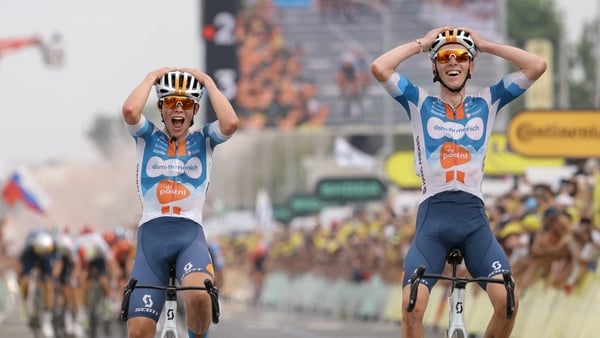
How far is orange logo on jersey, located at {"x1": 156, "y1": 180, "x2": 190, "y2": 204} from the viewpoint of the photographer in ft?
47.5

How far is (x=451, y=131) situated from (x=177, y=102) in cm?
208

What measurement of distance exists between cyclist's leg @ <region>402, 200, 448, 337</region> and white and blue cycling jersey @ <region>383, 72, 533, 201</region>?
21 cm

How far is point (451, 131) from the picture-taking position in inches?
553

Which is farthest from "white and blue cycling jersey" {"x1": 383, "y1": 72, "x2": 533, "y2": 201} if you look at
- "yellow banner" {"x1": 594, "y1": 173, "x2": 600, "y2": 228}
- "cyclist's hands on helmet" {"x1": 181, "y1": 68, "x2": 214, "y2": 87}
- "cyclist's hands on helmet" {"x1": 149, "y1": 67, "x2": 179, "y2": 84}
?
"yellow banner" {"x1": 594, "y1": 173, "x2": 600, "y2": 228}

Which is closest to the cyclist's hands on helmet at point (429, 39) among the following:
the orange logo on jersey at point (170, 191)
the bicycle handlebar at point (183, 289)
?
the orange logo on jersey at point (170, 191)

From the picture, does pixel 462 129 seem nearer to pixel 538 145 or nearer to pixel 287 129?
pixel 538 145

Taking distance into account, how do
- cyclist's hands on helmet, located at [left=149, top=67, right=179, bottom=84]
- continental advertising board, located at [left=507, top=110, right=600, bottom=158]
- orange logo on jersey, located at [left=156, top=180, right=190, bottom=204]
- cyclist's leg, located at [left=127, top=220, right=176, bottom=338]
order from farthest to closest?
1. continental advertising board, located at [left=507, top=110, right=600, bottom=158]
2. cyclist's hands on helmet, located at [left=149, top=67, right=179, bottom=84]
3. orange logo on jersey, located at [left=156, top=180, right=190, bottom=204]
4. cyclist's leg, located at [left=127, top=220, right=176, bottom=338]

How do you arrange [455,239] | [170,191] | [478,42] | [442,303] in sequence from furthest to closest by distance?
1. [442,303]
2. [170,191]
3. [478,42]
4. [455,239]

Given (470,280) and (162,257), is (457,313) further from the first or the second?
(162,257)

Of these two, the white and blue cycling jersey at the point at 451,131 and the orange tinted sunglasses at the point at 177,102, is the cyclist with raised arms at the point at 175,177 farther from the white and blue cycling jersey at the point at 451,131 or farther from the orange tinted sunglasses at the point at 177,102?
the white and blue cycling jersey at the point at 451,131

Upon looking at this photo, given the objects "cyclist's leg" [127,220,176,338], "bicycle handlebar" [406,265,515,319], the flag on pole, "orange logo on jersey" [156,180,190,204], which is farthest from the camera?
the flag on pole

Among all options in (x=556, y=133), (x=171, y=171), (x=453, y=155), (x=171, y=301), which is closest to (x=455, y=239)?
(x=453, y=155)

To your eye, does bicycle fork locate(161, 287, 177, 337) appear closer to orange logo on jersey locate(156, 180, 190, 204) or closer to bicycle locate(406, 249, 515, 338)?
orange logo on jersey locate(156, 180, 190, 204)

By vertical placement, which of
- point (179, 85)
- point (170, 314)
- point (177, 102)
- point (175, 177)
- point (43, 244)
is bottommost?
point (170, 314)
